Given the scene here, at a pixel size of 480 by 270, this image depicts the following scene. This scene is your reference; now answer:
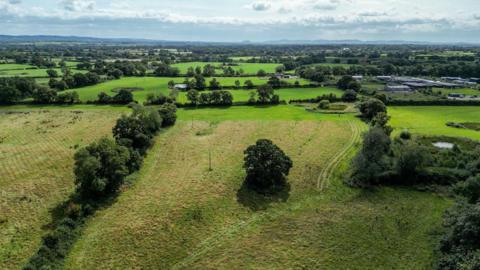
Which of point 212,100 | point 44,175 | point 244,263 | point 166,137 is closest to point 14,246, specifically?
point 44,175

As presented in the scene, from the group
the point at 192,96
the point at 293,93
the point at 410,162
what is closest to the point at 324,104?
the point at 293,93

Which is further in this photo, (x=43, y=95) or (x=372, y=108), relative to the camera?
(x=43, y=95)

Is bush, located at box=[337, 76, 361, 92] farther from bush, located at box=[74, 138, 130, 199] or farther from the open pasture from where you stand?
bush, located at box=[74, 138, 130, 199]

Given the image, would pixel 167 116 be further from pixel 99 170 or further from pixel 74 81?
pixel 74 81

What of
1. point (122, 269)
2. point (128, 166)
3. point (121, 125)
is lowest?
point (122, 269)

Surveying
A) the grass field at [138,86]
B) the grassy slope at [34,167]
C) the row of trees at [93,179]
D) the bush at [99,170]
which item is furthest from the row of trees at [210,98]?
the bush at [99,170]

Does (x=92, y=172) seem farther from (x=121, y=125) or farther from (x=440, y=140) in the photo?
(x=440, y=140)
